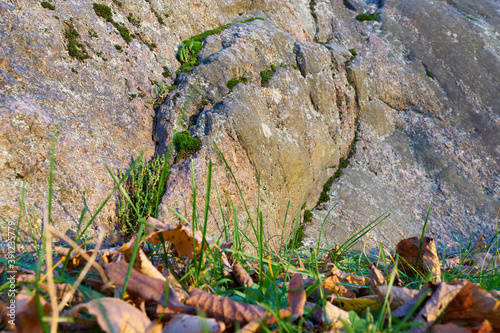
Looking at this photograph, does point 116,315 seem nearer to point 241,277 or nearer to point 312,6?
point 241,277

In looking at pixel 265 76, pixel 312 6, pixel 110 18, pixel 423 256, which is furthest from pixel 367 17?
pixel 423 256

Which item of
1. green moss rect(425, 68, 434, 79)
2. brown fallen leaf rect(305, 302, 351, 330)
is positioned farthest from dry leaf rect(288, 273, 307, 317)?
green moss rect(425, 68, 434, 79)

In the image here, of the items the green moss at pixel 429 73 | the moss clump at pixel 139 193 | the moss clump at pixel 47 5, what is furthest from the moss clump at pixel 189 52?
the green moss at pixel 429 73

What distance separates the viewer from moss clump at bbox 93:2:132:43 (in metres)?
4.19

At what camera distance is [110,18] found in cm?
430

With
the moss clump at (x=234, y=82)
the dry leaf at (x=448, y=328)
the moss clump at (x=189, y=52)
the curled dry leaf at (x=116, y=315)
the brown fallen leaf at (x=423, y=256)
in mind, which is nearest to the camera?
the curled dry leaf at (x=116, y=315)

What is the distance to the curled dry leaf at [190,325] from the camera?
0.81 meters

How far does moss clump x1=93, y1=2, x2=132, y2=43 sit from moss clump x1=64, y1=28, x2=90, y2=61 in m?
0.63

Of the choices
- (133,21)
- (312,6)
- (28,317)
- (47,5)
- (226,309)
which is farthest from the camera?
(312,6)

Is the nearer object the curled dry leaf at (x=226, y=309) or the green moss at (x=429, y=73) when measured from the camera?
the curled dry leaf at (x=226, y=309)

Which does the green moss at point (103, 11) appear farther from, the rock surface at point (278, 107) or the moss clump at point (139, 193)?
the moss clump at point (139, 193)

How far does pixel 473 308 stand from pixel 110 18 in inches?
202

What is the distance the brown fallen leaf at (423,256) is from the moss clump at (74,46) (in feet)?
13.6

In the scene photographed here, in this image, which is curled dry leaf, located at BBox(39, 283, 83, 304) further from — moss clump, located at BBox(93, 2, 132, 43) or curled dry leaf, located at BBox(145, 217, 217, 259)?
moss clump, located at BBox(93, 2, 132, 43)
